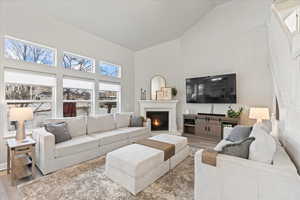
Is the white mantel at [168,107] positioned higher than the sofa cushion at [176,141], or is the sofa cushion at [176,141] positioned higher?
the white mantel at [168,107]

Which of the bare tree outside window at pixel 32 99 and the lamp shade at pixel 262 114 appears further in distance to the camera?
the lamp shade at pixel 262 114

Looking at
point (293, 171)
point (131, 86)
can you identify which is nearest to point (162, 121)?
point (131, 86)

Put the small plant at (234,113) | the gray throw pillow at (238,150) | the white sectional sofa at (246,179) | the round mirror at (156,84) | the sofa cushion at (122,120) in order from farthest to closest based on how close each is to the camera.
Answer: the round mirror at (156,84) → the sofa cushion at (122,120) → the small plant at (234,113) → the gray throw pillow at (238,150) → the white sectional sofa at (246,179)

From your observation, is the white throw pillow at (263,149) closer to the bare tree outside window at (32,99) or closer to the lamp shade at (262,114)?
the lamp shade at (262,114)

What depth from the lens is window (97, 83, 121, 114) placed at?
A: 4.85 meters

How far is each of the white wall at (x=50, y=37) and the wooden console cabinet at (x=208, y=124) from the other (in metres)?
2.97

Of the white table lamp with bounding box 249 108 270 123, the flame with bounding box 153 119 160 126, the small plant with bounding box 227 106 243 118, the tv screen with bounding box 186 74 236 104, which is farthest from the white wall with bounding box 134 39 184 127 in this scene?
the white table lamp with bounding box 249 108 270 123

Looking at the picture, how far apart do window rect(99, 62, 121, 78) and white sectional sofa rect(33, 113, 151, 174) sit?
1.70 meters

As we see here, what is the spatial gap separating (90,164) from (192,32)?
5.18 m

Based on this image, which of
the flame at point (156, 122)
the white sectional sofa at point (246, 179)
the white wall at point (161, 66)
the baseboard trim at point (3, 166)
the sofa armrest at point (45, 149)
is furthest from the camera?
the flame at point (156, 122)

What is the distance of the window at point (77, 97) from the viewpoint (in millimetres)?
3910

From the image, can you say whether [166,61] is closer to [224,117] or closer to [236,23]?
[236,23]

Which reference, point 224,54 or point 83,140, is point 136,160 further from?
point 224,54

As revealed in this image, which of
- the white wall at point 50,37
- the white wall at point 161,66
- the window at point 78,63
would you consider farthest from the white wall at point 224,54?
the window at point 78,63
